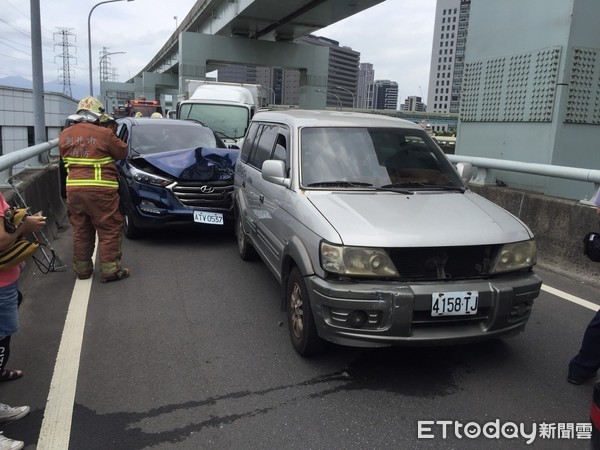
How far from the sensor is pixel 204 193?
7.05 m

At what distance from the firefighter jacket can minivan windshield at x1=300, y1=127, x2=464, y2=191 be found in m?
2.23

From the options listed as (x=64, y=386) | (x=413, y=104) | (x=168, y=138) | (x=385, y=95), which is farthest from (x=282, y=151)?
(x=413, y=104)

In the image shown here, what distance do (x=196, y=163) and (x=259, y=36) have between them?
2597 centimetres

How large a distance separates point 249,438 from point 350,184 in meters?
2.12

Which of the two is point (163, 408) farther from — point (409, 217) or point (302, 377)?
point (409, 217)

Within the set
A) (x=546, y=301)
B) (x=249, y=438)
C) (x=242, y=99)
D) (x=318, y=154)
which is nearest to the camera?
(x=249, y=438)

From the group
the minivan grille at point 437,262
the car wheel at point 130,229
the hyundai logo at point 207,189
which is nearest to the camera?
the minivan grille at point 437,262

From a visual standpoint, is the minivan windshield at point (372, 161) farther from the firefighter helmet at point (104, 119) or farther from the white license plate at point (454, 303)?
the firefighter helmet at point (104, 119)

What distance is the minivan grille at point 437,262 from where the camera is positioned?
3303 mm

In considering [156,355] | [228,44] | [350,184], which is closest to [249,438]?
[156,355]

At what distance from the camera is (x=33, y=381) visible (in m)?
3.46

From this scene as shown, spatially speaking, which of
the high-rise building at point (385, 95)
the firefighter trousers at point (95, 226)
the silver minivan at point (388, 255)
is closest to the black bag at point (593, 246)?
the silver minivan at point (388, 255)

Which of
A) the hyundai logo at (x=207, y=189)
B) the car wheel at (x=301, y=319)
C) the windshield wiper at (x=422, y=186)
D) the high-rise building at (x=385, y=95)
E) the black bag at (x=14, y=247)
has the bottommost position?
the car wheel at (x=301, y=319)

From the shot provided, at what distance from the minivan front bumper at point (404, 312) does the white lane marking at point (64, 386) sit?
1.65 metres
